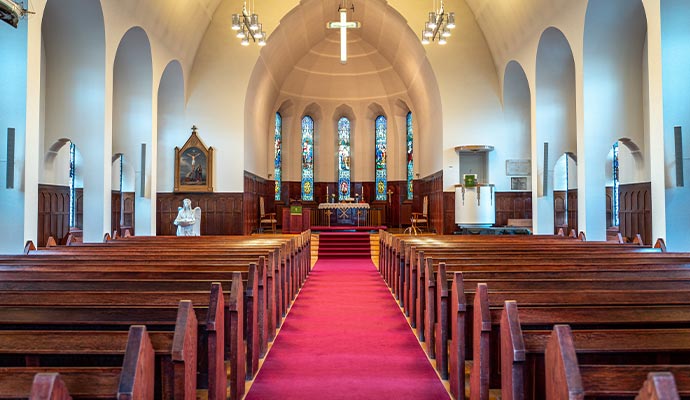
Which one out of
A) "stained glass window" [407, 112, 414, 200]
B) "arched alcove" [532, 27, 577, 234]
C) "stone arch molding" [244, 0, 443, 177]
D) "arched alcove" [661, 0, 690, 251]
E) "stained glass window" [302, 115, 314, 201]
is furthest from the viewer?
"stained glass window" [302, 115, 314, 201]

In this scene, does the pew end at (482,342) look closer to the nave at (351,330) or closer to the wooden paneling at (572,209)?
the nave at (351,330)

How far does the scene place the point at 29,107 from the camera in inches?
292

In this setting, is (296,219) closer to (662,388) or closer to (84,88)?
(84,88)

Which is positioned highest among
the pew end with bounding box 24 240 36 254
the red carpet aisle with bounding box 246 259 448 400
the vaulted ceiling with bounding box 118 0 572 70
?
the vaulted ceiling with bounding box 118 0 572 70

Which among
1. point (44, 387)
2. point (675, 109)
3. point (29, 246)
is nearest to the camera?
point (44, 387)

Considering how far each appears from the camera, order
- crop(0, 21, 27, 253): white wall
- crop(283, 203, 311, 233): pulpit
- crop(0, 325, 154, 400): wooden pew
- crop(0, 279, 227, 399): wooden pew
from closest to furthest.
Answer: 1. crop(0, 325, 154, 400): wooden pew
2. crop(0, 279, 227, 399): wooden pew
3. crop(0, 21, 27, 253): white wall
4. crop(283, 203, 311, 233): pulpit

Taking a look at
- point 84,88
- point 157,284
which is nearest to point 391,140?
A: point 84,88

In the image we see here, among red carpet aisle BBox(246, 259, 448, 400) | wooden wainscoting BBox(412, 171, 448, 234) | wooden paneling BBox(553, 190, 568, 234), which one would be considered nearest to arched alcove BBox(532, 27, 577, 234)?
wooden paneling BBox(553, 190, 568, 234)

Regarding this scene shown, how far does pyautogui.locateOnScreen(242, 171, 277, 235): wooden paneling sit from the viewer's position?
15622 mm

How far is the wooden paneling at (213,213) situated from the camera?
49.5 feet

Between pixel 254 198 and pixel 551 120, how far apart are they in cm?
970

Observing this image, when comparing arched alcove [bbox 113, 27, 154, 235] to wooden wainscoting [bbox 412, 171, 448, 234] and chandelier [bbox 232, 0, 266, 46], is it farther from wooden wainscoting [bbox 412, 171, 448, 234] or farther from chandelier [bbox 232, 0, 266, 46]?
wooden wainscoting [bbox 412, 171, 448, 234]

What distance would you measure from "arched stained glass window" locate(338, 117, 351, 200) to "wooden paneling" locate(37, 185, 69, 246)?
11.3 metres

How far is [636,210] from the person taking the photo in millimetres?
12633
